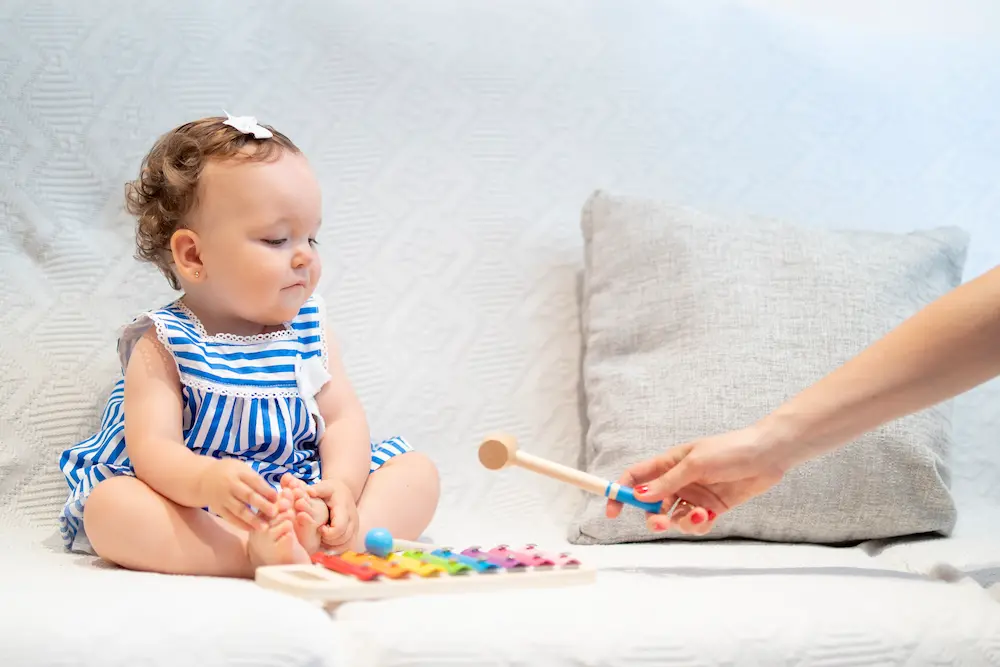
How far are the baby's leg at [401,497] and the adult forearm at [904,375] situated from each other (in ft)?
1.38

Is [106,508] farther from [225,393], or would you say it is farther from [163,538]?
[225,393]

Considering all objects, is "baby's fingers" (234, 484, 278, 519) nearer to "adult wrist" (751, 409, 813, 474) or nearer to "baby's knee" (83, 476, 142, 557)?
"baby's knee" (83, 476, 142, 557)

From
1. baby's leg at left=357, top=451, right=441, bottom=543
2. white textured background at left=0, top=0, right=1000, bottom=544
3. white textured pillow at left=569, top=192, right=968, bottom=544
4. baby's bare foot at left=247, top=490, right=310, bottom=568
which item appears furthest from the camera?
white textured background at left=0, top=0, right=1000, bottom=544

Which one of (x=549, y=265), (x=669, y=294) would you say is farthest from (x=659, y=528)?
(x=549, y=265)

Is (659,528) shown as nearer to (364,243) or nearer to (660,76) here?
(364,243)

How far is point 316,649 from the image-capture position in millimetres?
866

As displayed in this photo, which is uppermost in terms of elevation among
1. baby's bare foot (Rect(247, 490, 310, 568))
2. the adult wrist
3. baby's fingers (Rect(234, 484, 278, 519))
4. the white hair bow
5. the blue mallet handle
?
the white hair bow

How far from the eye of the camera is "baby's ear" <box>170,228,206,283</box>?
1.25m

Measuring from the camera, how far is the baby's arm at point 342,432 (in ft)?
4.11

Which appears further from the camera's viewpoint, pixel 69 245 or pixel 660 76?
pixel 660 76

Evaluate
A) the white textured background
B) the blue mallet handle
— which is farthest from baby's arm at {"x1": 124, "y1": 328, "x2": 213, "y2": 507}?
the blue mallet handle

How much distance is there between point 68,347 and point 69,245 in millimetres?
135

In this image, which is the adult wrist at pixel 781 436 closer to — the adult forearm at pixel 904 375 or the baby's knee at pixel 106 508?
the adult forearm at pixel 904 375

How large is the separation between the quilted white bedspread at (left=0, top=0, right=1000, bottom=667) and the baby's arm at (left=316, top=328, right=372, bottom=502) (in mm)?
150
